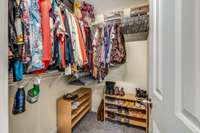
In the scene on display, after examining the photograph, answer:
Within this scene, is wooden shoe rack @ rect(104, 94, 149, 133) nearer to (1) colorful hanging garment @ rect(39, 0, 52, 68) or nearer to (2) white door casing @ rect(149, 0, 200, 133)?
(1) colorful hanging garment @ rect(39, 0, 52, 68)

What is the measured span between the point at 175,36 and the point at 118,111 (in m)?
2.13

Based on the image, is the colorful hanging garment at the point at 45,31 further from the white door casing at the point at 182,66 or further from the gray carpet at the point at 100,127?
the gray carpet at the point at 100,127

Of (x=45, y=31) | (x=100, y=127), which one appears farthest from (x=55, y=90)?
(x=45, y=31)

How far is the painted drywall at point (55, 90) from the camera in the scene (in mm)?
1596

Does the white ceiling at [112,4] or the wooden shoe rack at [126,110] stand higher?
the white ceiling at [112,4]

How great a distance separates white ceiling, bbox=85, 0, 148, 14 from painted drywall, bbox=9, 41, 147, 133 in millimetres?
705

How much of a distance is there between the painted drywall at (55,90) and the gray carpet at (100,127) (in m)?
0.44

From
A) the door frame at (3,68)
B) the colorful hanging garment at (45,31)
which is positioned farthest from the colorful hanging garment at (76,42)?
the door frame at (3,68)

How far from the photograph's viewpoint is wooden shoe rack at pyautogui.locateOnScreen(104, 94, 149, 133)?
232cm

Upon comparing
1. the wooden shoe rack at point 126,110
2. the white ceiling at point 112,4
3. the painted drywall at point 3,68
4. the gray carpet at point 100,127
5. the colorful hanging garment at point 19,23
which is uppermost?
the white ceiling at point 112,4

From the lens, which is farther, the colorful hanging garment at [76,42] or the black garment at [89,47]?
the black garment at [89,47]

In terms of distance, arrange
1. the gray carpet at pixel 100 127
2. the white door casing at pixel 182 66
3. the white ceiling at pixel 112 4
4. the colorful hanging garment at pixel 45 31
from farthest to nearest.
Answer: the white ceiling at pixel 112 4, the gray carpet at pixel 100 127, the colorful hanging garment at pixel 45 31, the white door casing at pixel 182 66

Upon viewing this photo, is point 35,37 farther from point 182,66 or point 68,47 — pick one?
point 182,66

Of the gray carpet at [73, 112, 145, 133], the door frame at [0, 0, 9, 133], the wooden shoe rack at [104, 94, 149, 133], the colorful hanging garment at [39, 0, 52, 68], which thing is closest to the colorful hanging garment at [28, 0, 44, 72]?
the colorful hanging garment at [39, 0, 52, 68]
